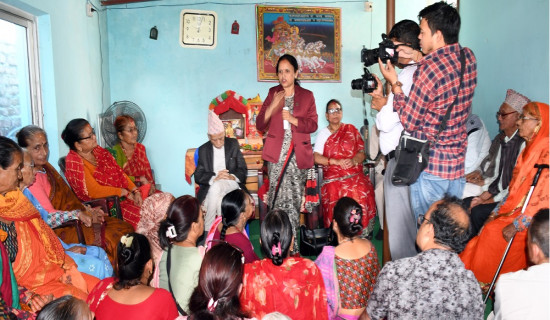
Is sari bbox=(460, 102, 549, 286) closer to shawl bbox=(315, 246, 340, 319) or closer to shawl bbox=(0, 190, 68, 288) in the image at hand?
shawl bbox=(315, 246, 340, 319)

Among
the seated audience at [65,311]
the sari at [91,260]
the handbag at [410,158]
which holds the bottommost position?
the sari at [91,260]

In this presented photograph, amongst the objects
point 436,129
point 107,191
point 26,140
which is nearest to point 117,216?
point 107,191

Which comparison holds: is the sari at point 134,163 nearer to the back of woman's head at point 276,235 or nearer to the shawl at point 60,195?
the shawl at point 60,195

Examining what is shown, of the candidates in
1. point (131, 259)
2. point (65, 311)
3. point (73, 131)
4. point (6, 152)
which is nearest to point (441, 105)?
point (131, 259)

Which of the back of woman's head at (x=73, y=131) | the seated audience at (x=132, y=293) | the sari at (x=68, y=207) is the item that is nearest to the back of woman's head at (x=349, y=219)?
the seated audience at (x=132, y=293)

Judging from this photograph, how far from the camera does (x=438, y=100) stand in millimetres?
2148

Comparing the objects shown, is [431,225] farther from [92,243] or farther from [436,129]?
[92,243]

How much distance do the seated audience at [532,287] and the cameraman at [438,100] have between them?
69 cm

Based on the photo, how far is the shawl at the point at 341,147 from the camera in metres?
4.30

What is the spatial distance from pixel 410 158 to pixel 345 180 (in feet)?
6.57

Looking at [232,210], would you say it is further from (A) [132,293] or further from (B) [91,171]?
(B) [91,171]

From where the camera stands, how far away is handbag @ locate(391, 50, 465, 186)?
7.30ft

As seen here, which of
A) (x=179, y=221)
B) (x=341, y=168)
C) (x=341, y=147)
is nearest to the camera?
(x=179, y=221)

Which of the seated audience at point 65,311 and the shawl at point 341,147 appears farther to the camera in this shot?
the shawl at point 341,147
